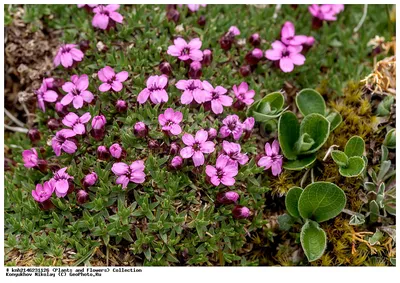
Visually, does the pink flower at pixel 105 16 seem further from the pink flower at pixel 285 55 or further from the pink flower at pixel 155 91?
the pink flower at pixel 285 55

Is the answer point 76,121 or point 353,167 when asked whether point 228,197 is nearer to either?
point 353,167

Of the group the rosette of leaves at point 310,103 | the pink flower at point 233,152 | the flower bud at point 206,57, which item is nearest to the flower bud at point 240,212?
the pink flower at point 233,152

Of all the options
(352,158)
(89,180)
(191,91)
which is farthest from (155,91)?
(352,158)

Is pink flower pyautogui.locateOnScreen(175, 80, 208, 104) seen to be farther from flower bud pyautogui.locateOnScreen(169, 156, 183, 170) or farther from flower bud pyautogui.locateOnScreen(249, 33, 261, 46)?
flower bud pyautogui.locateOnScreen(249, 33, 261, 46)

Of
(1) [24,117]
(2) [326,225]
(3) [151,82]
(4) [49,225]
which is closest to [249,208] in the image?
(2) [326,225]

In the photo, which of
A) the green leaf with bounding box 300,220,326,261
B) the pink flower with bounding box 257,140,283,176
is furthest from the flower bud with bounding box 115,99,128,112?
the green leaf with bounding box 300,220,326,261

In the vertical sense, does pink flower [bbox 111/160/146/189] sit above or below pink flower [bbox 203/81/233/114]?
below
